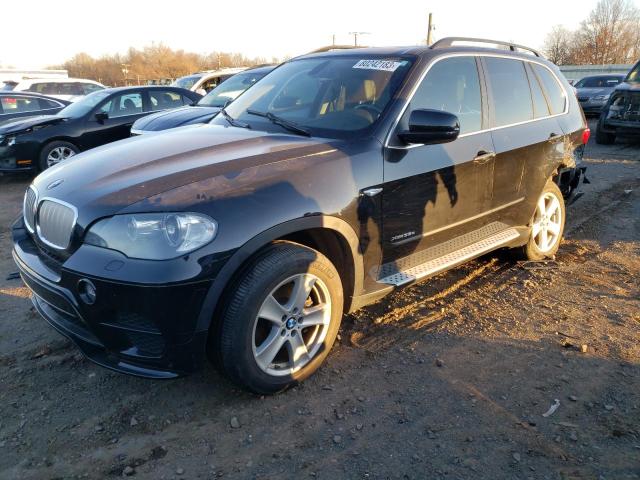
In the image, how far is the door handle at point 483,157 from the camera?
3.63 metres

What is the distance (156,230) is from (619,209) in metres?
6.19

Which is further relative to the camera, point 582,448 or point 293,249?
point 293,249

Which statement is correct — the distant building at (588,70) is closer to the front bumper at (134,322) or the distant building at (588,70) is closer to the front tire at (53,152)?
the front tire at (53,152)

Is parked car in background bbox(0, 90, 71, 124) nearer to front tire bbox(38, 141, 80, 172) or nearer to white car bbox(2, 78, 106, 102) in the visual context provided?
front tire bbox(38, 141, 80, 172)

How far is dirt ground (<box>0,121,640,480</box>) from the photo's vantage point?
92.4 inches

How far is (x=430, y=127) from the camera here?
3047 millimetres

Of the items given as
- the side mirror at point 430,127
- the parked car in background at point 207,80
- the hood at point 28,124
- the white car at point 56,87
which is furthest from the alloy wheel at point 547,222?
the white car at point 56,87

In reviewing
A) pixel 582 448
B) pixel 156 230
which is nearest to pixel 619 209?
pixel 582 448

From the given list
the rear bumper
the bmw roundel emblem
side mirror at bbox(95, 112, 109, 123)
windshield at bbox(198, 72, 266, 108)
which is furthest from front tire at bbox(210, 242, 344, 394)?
side mirror at bbox(95, 112, 109, 123)

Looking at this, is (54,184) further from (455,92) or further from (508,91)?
(508,91)

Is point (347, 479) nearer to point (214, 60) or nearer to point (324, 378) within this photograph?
point (324, 378)

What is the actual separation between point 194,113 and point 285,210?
525 centimetres

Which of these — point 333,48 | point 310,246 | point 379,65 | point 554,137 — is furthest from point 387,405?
point 333,48

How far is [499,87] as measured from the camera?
13.1ft
